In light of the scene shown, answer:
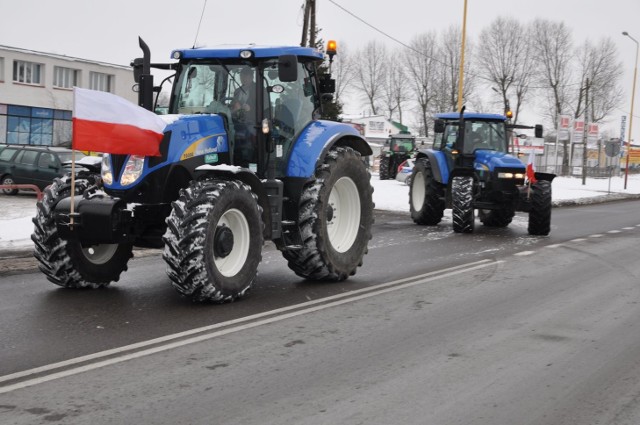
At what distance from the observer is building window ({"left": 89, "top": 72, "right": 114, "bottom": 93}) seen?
53.5 m

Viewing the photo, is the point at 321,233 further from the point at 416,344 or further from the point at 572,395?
the point at 572,395

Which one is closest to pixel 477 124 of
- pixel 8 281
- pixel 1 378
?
pixel 8 281

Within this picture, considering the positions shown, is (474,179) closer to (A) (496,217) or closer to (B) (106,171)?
(A) (496,217)

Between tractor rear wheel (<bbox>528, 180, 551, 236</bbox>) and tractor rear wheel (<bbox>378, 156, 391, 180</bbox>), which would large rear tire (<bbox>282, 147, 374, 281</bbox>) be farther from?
tractor rear wheel (<bbox>378, 156, 391, 180</bbox>)

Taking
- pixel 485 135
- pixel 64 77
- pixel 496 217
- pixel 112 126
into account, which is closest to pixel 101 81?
pixel 64 77

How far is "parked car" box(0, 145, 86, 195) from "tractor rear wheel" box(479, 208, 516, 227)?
11.8 m

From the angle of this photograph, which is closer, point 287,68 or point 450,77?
point 287,68

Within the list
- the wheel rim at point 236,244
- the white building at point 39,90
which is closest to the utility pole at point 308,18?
the wheel rim at point 236,244

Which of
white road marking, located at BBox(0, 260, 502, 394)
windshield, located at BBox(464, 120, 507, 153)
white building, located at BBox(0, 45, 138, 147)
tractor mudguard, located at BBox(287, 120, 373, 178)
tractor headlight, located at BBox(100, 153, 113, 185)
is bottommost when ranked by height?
white road marking, located at BBox(0, 260, 502, 394)

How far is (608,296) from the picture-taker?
8.74m

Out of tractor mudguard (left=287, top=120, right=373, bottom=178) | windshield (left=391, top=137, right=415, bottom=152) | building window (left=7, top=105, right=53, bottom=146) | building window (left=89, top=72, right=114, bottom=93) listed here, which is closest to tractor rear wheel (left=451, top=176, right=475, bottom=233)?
tractor mudguard (left=287, top=120, right=373, bottom=178)

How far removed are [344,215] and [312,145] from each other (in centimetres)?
125

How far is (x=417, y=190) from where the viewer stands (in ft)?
59.0

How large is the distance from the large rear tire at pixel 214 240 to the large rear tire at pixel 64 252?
1218 millimetres
